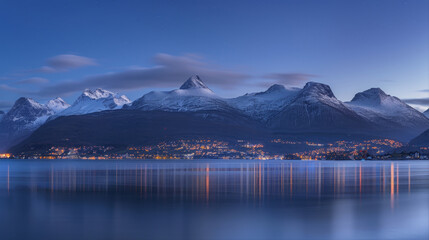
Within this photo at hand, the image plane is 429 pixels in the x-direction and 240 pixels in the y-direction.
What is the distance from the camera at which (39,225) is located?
105 feet

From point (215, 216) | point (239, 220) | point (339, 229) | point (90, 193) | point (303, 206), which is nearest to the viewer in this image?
point (339, 229)

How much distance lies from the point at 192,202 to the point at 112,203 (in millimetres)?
7128

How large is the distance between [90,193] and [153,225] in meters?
24.0

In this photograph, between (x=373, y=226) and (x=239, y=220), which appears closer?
(x=373, y=226)

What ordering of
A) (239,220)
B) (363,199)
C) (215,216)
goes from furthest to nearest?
(363,199) → (215,216) → (239,220)

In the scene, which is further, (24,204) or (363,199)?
(363,199)

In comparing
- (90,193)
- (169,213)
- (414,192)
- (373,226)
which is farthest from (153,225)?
(414,192)

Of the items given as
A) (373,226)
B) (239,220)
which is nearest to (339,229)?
(373,226)

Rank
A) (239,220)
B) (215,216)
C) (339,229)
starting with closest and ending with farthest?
(339,229)
(239,220)
(215,216)

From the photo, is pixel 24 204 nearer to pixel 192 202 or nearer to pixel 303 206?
pixel 192 202

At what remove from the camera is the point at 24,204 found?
4428cm

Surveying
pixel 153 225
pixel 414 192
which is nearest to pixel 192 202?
pixel 153 225

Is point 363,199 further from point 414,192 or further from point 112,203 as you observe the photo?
point 112,203

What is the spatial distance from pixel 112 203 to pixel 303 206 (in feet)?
55.0
